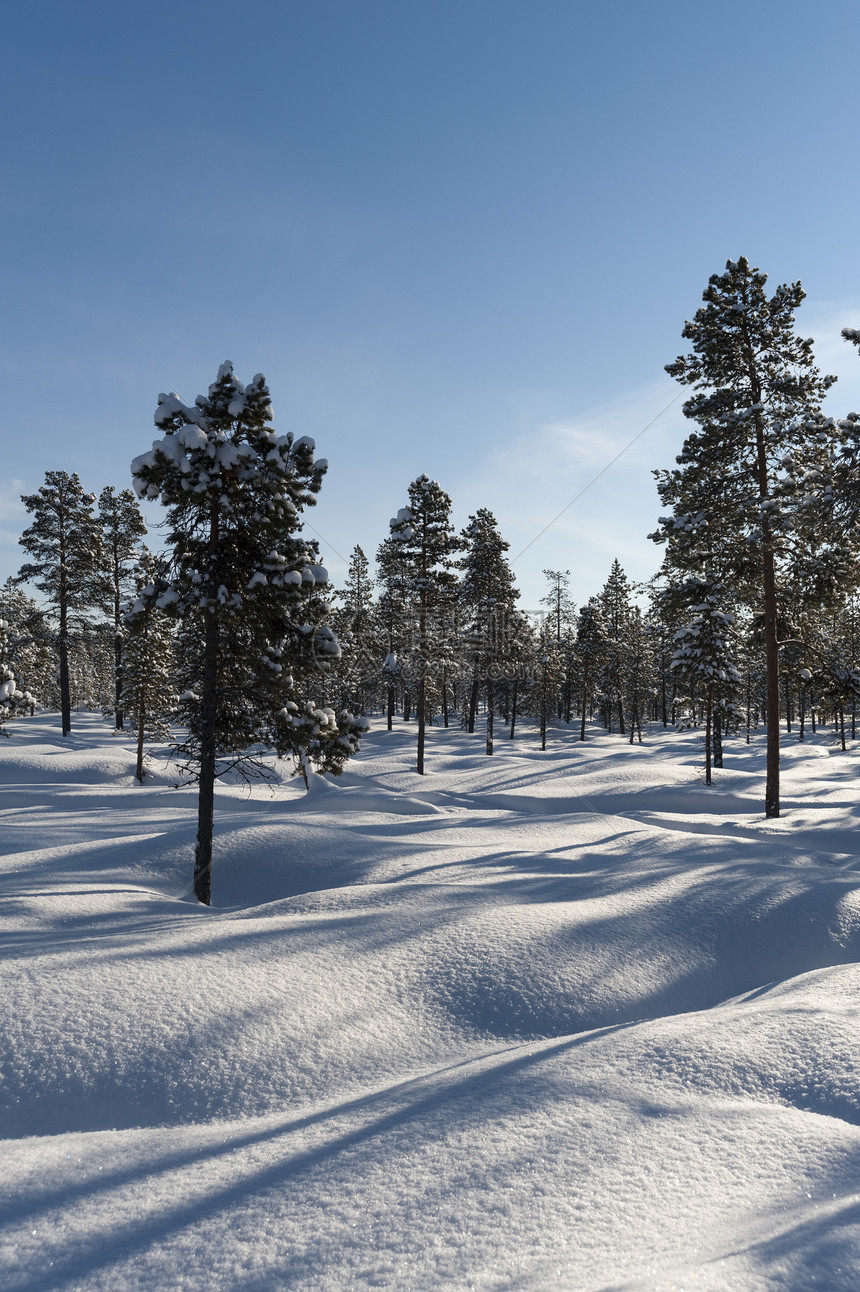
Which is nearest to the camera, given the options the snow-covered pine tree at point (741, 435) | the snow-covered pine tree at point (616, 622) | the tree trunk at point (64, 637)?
the snow-covered pine tree at point (741, 435)

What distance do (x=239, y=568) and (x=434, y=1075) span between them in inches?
356

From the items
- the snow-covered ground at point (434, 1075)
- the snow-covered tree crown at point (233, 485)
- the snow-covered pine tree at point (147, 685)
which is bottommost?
the snow-covered ground at point (434, 1075)

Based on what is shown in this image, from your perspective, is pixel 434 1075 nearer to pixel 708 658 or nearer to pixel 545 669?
pixel 708 658

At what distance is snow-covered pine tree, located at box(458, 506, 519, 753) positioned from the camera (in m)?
41.3

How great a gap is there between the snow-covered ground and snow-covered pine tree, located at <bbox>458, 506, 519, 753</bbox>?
29873 mm

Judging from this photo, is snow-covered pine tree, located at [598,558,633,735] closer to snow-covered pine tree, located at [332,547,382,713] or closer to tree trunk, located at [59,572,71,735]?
snow-covered pine tree, located at [332,547,382,713]

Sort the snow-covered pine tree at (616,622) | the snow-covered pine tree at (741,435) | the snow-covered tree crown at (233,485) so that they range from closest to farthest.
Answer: the snow-covered tree crown at (233,485) < the snow-covered pine tree at (741,435) < the snow-covered pine tree at (616,622)

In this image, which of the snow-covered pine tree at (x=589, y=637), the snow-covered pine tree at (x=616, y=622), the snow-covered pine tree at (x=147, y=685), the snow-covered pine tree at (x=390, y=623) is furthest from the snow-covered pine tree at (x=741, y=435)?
the snow-covered pine tree at (x=616, y=622)

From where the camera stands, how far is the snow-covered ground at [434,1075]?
2.58 metres

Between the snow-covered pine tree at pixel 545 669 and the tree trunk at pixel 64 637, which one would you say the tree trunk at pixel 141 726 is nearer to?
the tree trunk at pixel 64 637

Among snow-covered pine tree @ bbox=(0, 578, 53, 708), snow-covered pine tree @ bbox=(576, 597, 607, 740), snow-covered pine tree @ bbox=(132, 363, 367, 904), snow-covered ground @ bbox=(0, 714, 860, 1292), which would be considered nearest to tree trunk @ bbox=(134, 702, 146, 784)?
snow-covered pine tree @ bbox=(0, 578, 53, 708)

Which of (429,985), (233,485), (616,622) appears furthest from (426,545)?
(616,622)

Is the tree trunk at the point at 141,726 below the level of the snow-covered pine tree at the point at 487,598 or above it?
below

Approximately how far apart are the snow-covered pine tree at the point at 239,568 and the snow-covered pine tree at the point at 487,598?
2973cm
